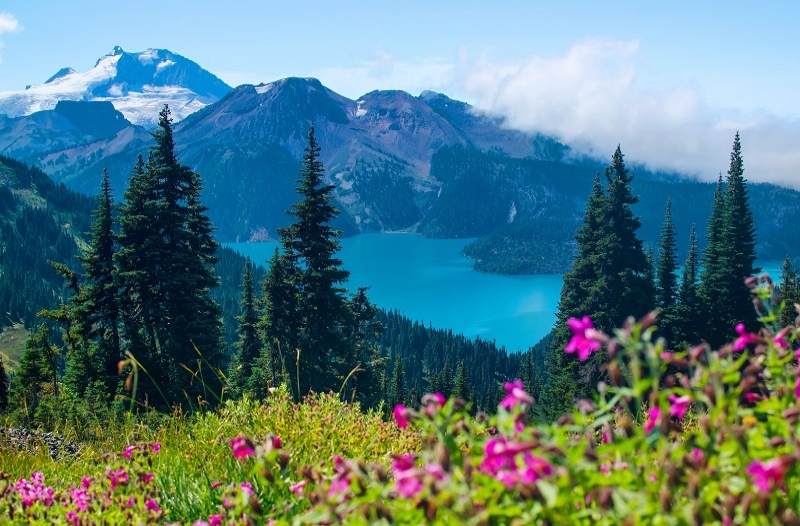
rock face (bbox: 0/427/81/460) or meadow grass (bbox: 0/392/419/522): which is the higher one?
meadow grass (bbox: 0/392/419/522)

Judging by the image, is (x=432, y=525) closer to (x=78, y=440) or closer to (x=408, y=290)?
(x=78, y=440)

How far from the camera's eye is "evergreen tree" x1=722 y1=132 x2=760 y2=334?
3969 centimetres

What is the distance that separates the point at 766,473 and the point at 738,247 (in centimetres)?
4428

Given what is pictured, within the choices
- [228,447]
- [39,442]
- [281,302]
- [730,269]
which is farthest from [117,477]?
[730,269]

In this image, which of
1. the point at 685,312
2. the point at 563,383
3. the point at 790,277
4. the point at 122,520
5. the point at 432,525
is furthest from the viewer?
the point at 790,277

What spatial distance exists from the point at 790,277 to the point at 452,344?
7054 centimetres

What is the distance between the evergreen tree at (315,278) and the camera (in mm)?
29297

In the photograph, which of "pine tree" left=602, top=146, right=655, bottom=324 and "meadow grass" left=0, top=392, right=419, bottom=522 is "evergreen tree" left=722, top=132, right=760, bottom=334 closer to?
"pine tree" left=602, top=146, right=655, bottom=324

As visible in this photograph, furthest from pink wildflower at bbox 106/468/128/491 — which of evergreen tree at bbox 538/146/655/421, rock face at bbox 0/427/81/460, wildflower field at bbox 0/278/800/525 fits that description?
evergreen tree at bbox 538/146/655/421

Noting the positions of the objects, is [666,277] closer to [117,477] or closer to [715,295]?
[715,295]

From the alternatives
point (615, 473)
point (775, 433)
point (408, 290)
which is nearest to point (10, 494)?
point (615, 473)

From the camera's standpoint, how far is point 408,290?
199 m

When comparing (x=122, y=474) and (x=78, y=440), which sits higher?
(x=122, y=474)

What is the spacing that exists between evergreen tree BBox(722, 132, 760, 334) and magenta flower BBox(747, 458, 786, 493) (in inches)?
1608
